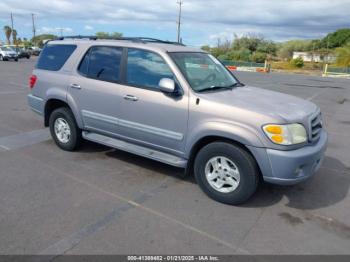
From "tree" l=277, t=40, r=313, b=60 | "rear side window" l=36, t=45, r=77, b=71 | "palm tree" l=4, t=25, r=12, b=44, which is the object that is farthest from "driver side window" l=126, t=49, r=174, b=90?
"palm tree" l=4, t=25, r=12, b=44

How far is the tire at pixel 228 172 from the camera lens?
3.41m

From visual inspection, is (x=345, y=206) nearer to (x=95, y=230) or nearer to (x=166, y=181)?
(x=166, y=181)

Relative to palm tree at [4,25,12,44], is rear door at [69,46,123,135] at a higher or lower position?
lower

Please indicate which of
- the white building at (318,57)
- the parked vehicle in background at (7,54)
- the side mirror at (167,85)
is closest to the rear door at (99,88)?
the side mirror at (167,85)

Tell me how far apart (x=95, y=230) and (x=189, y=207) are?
1098 mm

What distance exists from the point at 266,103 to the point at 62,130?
11.1 ft

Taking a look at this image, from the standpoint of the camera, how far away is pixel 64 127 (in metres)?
5.17

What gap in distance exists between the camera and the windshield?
13.0 feet

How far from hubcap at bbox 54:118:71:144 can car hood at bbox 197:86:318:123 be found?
2.62 metres

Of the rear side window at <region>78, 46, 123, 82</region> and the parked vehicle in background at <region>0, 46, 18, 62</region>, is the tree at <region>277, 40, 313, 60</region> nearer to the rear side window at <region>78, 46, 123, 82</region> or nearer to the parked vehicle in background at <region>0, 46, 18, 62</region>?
the parked vehicle in background at <region>0, 46, 18, 62</region>

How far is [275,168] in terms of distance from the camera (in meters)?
3.25

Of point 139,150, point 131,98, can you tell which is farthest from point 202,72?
point 139,150

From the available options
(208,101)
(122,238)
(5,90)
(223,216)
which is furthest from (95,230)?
(5,90)

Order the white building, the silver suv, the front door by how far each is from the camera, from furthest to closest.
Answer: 1. the white building
2. the front door
3. the silver suv
